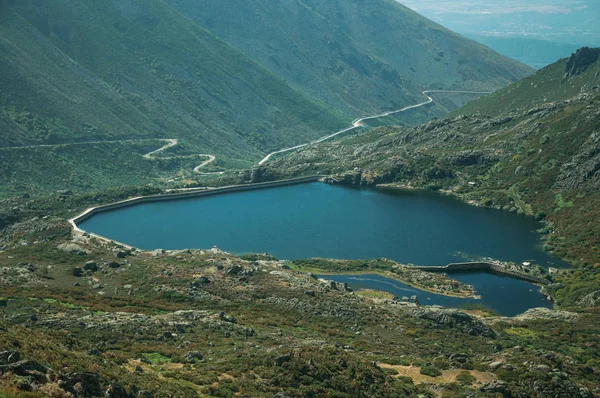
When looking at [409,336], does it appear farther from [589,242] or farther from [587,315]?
[589,242]

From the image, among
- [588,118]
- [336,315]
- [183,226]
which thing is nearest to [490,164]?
[588,118]

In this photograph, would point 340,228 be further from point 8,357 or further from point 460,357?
point 8,357

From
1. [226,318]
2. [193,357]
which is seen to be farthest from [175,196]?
[193,357]

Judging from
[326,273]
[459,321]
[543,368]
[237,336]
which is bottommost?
[326,273]

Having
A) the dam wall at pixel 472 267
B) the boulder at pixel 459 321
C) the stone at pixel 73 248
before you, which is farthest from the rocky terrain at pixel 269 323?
the dam wall at pixel 472 267

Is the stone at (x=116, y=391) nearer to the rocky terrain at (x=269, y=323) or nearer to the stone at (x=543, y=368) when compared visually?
the rocky terrain at (x=269, y=323)

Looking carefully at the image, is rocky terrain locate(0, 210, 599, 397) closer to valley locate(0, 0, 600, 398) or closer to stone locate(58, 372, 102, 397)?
stone locate(58, 372, 102, 397)
